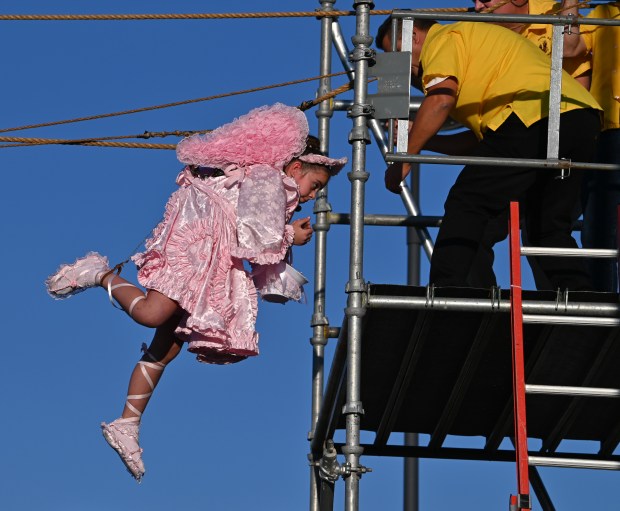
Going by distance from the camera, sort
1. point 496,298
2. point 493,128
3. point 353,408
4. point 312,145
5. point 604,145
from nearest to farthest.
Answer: point 353,408 < point 496,298 < point 493,128 < point 312,145 < point 604,145

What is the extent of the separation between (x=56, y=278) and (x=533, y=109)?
236cm

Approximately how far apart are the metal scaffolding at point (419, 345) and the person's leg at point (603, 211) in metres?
0.59

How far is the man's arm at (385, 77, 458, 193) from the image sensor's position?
268 inches

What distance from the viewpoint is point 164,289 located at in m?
6.93

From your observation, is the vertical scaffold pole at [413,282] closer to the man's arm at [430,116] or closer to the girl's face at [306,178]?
the girl's face at [306,178]

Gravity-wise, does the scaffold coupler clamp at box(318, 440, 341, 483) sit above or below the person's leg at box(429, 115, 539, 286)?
below

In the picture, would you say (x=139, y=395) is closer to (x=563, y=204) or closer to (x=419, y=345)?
(x=419, y=345)

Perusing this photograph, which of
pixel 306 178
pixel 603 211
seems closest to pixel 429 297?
pixel 306 178

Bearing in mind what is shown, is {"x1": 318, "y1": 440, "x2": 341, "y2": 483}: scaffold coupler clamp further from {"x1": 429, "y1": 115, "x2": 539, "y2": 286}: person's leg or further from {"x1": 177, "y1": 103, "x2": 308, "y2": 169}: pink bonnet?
{"x1": 177, "y1": 103, "x2": 308, "y2": 169}: pink bonnet

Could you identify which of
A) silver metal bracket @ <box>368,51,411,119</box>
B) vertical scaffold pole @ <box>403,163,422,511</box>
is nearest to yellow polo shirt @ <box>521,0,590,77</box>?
vertical scaffold pole @ <box>403,163,422,511</box>

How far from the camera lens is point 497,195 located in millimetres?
6836

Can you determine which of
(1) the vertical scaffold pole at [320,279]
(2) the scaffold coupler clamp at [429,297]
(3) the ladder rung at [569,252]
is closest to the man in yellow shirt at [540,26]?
(1) the vertical scaffold pole at [320,279]

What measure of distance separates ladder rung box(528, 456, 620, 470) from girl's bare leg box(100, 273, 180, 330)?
72.9 inches

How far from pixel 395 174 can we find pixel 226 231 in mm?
817
